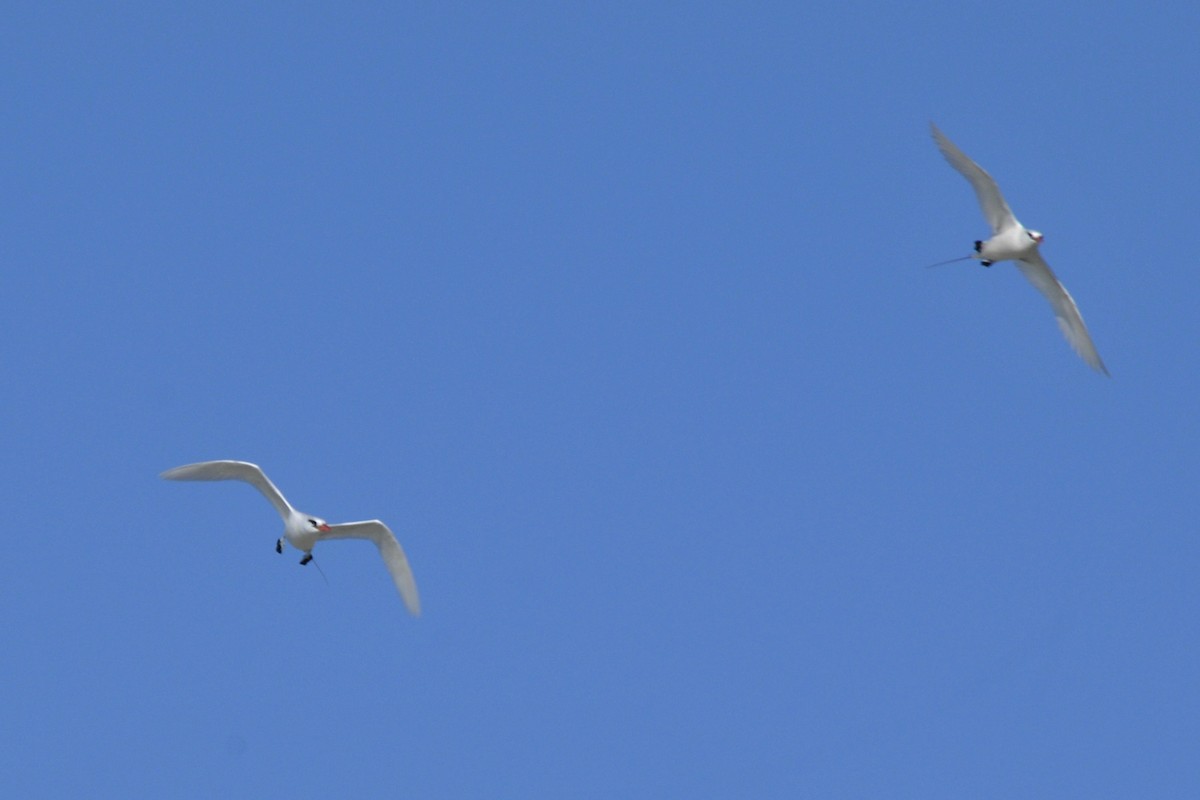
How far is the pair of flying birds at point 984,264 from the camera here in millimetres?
52938

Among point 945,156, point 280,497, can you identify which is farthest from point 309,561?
point 945,156

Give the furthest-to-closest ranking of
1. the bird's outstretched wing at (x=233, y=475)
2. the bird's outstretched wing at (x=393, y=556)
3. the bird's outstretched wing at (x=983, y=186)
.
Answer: the bird's outstretched wing at (x=393, y=556) < the bird's outstretched wing at (x=233, y=475) < the bird's outstretched wing at (x=983, y=186)

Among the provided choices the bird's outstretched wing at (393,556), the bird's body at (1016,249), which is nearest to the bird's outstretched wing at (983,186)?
the bird's body at (1016,249)

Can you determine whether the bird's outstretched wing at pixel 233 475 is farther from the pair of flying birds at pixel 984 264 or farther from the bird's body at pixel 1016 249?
the bird's body at pixel 1016 249

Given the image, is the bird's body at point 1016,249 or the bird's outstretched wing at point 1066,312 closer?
the bird's body at point 1016,249

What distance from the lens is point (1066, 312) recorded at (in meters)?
55.2

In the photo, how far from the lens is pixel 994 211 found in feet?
175

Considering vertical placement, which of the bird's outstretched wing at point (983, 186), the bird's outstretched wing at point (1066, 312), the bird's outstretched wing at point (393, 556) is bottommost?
the bird's outstretched wing at point (393, 556)

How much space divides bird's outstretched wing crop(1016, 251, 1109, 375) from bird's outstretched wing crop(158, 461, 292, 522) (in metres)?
18.3

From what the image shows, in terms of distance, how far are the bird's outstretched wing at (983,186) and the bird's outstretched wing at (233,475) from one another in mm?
17297

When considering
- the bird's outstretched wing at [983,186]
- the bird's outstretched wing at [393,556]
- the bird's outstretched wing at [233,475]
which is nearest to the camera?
the bird's outstretched wing at [983,186]

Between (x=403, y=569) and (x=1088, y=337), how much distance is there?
17.5 metres

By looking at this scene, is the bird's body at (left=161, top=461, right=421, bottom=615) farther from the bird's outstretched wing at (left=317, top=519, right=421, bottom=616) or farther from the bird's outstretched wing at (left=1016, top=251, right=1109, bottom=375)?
the bird's outstretched wing at (left=1016, top=251, right=1109, bottom=375)

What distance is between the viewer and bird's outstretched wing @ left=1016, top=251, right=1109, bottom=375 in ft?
180
